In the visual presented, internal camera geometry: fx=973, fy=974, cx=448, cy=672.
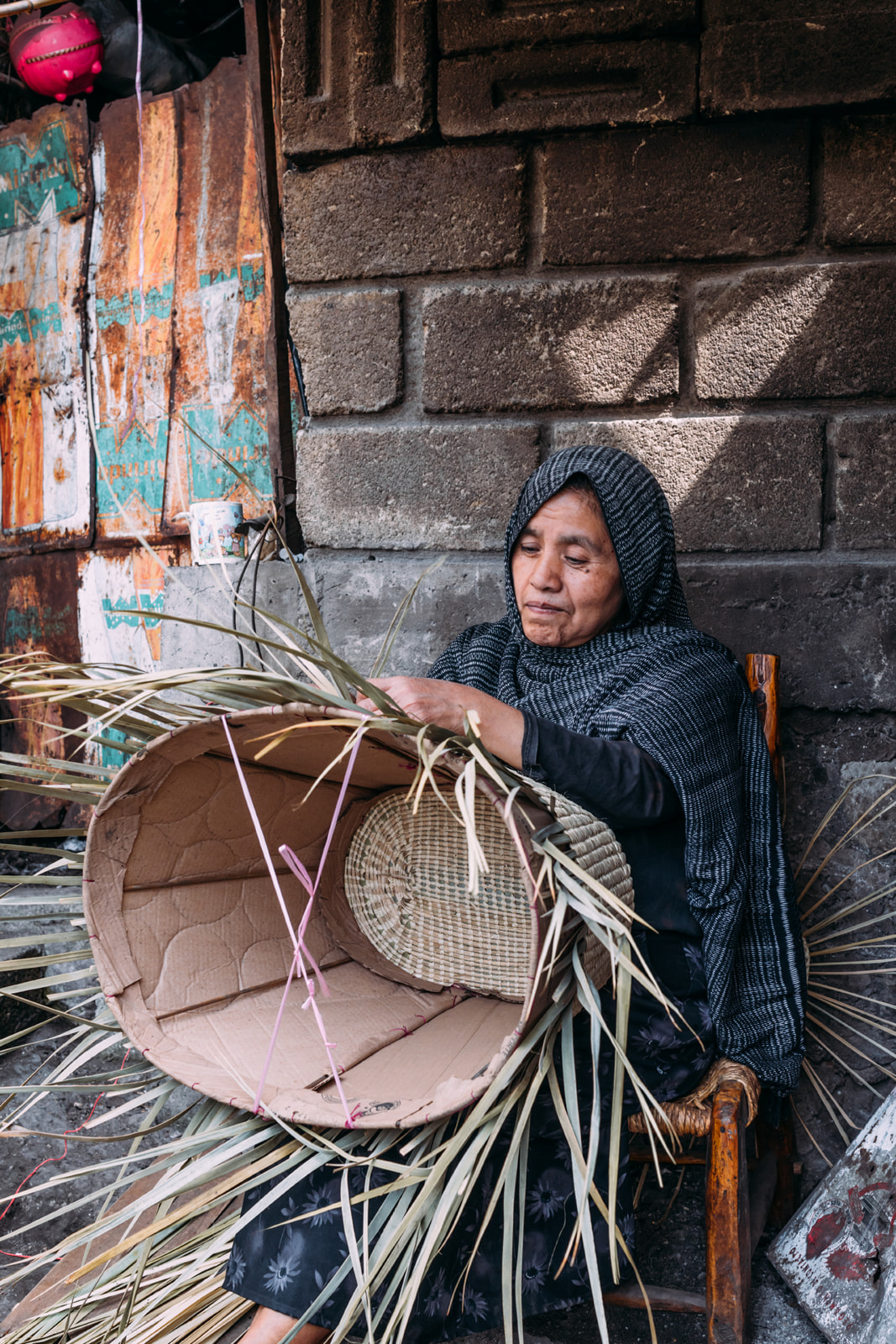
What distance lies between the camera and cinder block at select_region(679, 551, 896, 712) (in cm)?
198

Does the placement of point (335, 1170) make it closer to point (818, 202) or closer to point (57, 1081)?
point (57, 1081)

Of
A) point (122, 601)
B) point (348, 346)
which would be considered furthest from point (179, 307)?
point (348, 346)

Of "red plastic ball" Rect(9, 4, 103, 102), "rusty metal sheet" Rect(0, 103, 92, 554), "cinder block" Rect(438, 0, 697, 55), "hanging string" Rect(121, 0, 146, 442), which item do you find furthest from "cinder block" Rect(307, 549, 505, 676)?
"red plastic ball" Rect(9, 4, 103, 102)

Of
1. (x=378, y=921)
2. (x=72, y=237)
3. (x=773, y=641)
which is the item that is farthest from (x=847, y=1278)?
(x=72, y=237)

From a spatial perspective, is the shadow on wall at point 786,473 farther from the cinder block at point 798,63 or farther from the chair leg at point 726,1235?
the chair leg at point 726,1235

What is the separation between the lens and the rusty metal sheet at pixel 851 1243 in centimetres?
147

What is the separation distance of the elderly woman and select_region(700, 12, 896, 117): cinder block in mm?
818

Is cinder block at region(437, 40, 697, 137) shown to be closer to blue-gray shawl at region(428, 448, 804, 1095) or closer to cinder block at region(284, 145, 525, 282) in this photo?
cinder block at region(284, 145, 525, 282)

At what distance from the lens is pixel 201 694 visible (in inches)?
53.1

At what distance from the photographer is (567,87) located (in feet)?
6.62

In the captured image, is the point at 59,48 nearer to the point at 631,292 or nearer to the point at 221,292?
the point at 221,292

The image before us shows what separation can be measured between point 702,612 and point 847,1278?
47.5 inches

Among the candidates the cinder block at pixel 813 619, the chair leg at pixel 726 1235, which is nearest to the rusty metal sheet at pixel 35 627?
the cinder block at pixel 813 619

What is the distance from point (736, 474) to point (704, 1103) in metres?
1.22
